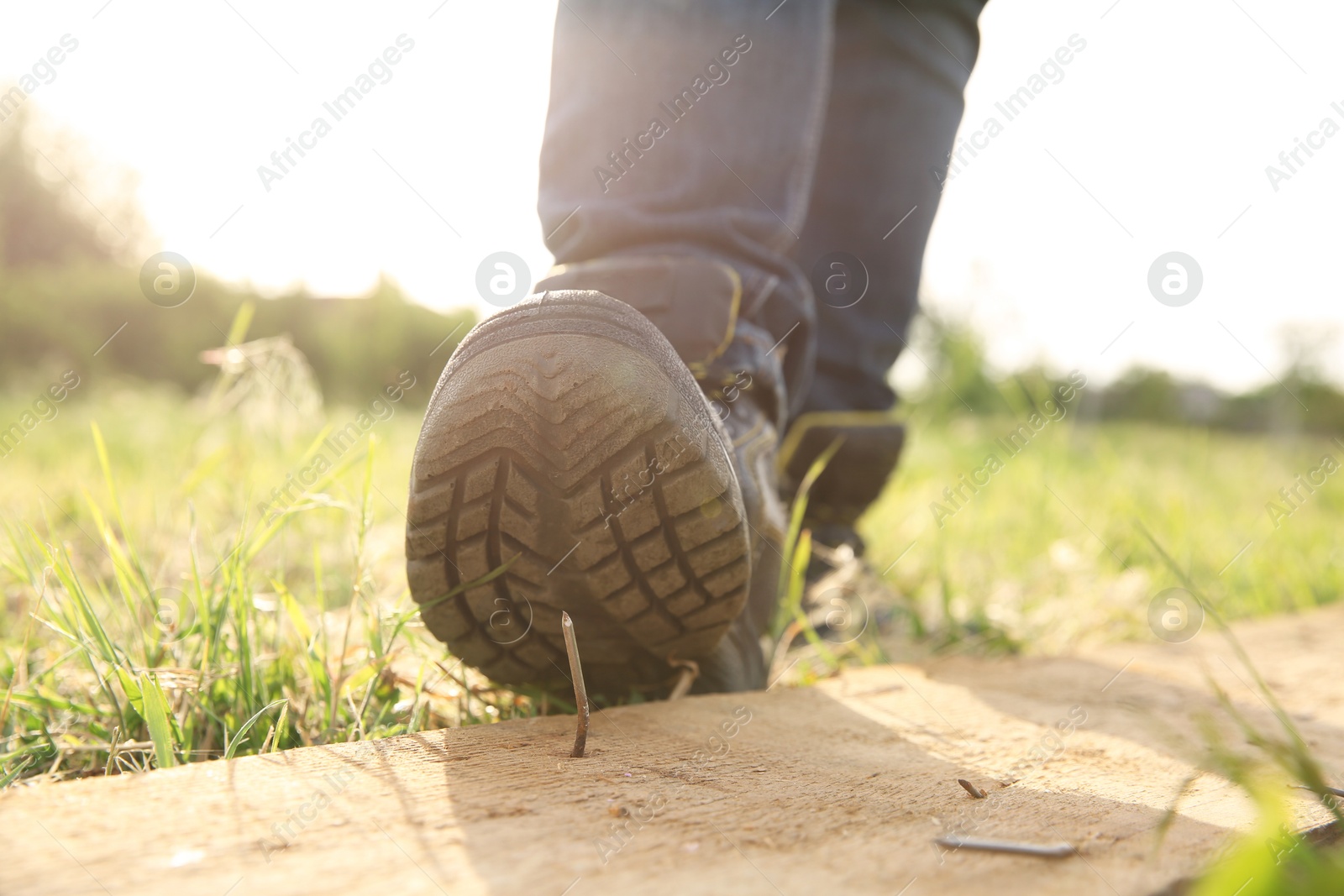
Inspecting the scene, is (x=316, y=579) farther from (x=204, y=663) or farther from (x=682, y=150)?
(x=682, y=150)

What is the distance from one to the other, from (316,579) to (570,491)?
0.48 meters

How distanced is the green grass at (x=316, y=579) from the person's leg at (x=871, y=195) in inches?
11.7

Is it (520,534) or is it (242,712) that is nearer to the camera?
(520,534)

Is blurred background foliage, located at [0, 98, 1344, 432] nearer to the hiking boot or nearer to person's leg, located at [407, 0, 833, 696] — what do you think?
person's leg, located at [407, 0, 833, 696]

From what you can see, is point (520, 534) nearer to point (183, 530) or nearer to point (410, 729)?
point (410, 729)

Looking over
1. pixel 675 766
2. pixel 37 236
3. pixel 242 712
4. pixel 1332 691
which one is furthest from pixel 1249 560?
pixel 37 236

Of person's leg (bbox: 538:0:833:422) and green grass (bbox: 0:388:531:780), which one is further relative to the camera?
person's leg (bbox: 538:0:833:422)

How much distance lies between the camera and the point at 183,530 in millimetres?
2010

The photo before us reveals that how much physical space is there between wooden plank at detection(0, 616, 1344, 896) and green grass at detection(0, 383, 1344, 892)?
123mm

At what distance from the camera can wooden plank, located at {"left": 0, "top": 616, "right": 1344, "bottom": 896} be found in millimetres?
575

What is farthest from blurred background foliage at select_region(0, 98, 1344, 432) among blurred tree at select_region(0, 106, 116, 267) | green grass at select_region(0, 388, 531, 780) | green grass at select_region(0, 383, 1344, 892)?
blurred tree at select_region(0, 106, 116, 267)

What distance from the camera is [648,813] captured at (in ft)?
2.26

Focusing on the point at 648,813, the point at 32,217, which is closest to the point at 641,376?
the point at 648,813

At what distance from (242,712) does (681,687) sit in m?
0.50
